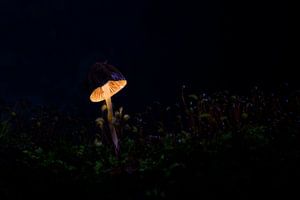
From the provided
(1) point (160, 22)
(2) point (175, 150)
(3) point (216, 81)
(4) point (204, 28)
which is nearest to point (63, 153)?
(2) point (175, 150)

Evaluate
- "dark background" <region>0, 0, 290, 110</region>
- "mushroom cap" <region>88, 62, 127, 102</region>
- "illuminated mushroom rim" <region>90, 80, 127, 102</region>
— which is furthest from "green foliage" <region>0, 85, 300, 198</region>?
"dark background" <region>0, 0, 290, 110</region>

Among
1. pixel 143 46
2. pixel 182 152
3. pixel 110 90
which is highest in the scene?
pixel 143 46

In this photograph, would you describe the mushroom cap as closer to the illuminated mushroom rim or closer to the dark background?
the illuminated mushroom rim

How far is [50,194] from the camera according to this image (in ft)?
10.2

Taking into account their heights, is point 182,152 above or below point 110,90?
below

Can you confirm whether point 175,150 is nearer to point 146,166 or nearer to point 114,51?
point 146,166

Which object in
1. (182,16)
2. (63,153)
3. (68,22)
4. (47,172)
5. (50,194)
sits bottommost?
(50,194)

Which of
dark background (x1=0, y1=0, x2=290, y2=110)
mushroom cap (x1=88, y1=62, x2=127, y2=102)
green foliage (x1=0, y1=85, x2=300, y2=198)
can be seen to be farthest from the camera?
dark background (x1=0, y1=0, x2=290, y2=110)

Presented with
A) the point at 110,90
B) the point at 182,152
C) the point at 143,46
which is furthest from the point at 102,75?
the point at 143,46

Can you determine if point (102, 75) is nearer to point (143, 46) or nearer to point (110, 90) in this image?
point (110, 90)

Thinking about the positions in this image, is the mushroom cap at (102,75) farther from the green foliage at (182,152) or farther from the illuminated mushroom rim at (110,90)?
the green foliage at (182,152)

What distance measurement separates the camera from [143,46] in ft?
51.0

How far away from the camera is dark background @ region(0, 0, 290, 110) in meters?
11.5

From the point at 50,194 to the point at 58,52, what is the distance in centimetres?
1544
